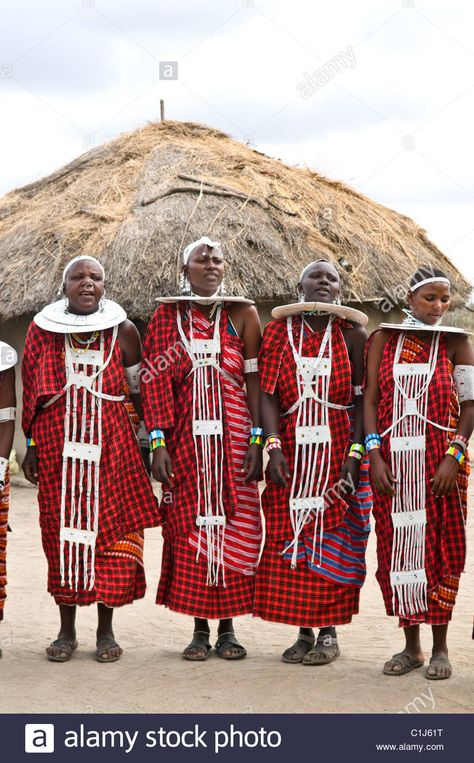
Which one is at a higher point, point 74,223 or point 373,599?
point 74,223

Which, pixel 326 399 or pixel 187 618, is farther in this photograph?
pixel 187 618

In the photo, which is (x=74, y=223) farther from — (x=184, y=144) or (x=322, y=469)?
(x=322, y=469)

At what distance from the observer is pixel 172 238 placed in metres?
9.26

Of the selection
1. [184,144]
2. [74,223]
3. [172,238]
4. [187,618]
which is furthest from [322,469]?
[184,144]

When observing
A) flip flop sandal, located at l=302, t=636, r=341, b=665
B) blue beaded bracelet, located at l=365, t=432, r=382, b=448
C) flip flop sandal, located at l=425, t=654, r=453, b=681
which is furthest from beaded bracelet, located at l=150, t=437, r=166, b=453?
flip flop sandal, located at l=425, t=654, r=453, b=681

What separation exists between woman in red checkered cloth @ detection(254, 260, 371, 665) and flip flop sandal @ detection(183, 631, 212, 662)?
1.06 feet

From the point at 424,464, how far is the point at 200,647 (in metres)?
1.32

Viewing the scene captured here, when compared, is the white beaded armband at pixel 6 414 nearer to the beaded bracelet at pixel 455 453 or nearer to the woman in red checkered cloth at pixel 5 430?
the woman in red checkered cloth at pixel 5 430

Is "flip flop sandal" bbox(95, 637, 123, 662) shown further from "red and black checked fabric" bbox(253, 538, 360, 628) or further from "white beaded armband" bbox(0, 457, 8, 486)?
"white beaded armband" bbox(0, 457, 8, 486)

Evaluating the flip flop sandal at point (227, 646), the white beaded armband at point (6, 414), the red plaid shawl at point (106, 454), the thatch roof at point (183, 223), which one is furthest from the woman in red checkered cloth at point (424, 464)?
the thatch roof at point (183, 223)

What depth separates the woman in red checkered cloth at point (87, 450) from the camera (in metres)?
4.17

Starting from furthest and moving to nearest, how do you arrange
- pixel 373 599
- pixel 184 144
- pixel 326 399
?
pixel 184 144, pixel 373 599, pixel 326 399

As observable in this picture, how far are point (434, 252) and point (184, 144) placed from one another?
343 centimetres

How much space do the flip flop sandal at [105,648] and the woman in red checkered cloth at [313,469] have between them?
0.69 metres
